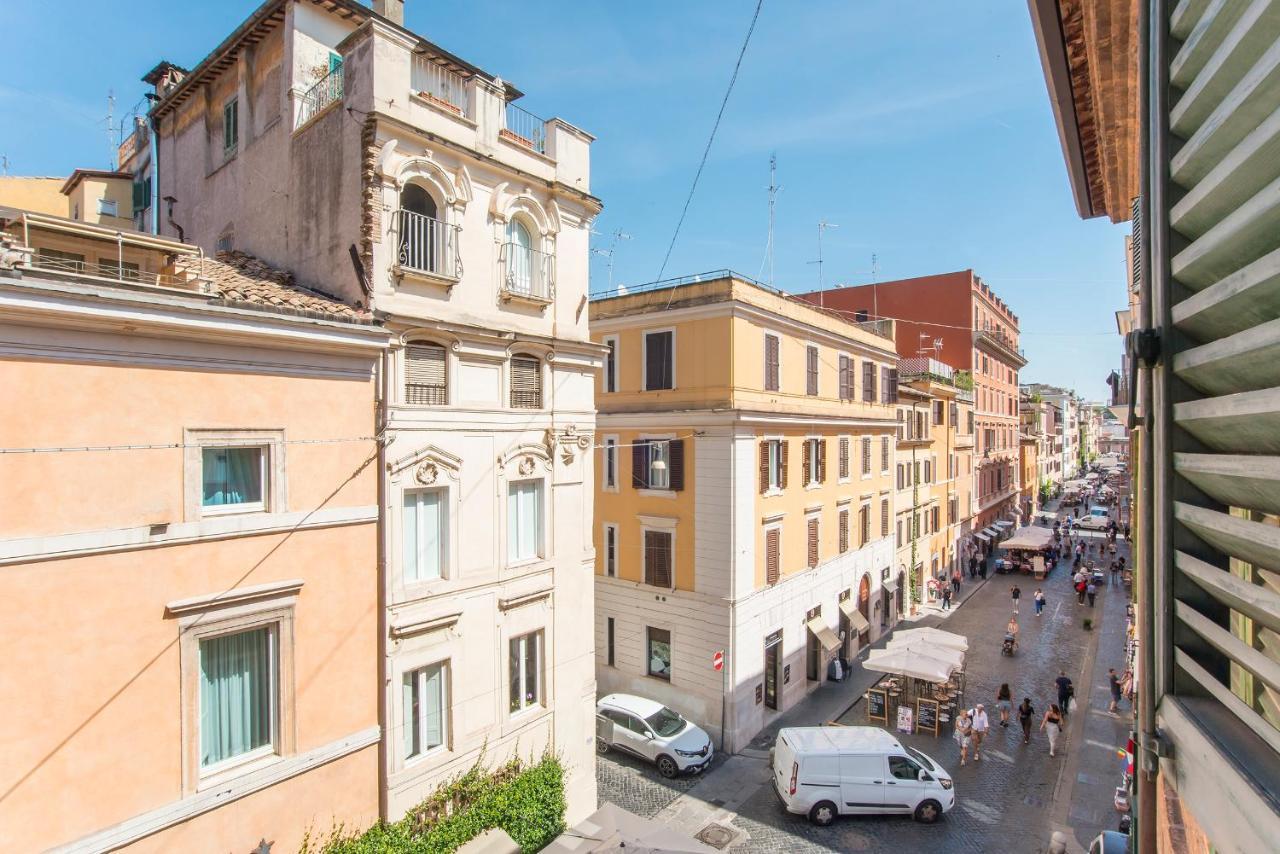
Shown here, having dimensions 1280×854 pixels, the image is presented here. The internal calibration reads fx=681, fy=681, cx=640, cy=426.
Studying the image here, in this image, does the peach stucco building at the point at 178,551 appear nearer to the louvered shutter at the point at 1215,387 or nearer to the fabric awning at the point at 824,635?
the louvered shutter at the point at 1215,387

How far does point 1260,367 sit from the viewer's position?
1743 mm

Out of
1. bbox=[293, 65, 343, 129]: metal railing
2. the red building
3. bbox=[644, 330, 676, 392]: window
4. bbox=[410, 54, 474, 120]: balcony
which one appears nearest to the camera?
bbox=[293, 65, 343, 129]: metal railing

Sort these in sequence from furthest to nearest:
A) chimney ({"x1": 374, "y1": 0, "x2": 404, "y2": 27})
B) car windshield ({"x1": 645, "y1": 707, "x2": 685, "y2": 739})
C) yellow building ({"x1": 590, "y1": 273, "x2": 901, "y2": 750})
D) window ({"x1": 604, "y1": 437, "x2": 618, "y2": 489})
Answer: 1. window ({"x1": 604, "y1": 437, "x2": 618, "y2": 489})
2. yellow building ({"x1": 590, "y1": 273, "x2": 901, "y2": 750})
3. car windshield ({"x1": 645, "y1": 707, "x2": 685, "y2": 739})
4. chimney ({"x1": 374, "y1": 0, "x2": 404, "y2": 27})

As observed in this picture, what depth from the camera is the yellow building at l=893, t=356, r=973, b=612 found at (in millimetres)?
32781

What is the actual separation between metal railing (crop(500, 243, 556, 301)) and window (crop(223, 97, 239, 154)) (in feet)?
21.3

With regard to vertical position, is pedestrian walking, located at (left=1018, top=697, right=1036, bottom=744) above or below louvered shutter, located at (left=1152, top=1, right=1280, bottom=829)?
below

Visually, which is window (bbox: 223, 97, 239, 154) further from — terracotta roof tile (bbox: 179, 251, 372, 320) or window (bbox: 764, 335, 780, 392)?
window (bbox: 764, 335, 780, 392)

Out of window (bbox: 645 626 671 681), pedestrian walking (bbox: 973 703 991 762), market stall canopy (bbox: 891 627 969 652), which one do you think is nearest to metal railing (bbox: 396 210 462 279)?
window (bbox: 645 626 671 681)

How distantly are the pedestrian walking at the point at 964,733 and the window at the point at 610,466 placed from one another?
12.1 metres

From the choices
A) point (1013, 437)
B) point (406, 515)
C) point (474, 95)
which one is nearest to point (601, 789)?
point (406, 515)

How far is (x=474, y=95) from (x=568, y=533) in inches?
327

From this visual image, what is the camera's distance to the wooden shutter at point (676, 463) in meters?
20.9

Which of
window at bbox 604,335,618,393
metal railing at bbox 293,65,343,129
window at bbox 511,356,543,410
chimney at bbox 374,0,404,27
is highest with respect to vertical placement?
chimney at bbox 374,0,404,27

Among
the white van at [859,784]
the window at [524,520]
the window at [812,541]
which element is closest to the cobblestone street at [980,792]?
the white van at [859,784]
